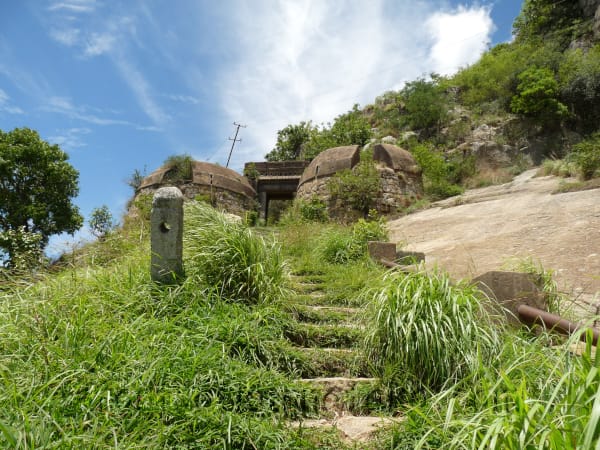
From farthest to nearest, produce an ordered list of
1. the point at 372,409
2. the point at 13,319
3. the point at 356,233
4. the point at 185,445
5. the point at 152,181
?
the point at 152,181
the point at 356,233
the point at 13,319
the point at 372,409
the point at 185,445

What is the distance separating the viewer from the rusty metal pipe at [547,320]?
195 centimetres

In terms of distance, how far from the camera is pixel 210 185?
1434cm

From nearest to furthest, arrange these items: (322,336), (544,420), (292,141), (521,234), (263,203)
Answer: (544,420), (322,336), (521,234), (263,203), (292,141)

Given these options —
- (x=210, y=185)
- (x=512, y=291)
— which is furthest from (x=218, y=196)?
(x=512, y=291)

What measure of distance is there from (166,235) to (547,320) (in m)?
2.80

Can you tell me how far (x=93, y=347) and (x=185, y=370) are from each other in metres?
0.56

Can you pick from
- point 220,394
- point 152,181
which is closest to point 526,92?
point 152,181

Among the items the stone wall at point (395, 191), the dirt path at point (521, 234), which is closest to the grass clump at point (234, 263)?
the dirt path at point (521, 234)

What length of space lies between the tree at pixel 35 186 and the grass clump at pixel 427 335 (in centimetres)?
1677

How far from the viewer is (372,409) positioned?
2299 mm

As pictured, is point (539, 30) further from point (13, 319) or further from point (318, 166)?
point (13, 319)

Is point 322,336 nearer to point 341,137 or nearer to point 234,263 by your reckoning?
point 234,263

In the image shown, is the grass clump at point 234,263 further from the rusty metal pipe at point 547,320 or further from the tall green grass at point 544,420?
the rusty metal pipe at point 547,320

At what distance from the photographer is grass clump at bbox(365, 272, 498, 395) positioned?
89.3 inches
